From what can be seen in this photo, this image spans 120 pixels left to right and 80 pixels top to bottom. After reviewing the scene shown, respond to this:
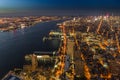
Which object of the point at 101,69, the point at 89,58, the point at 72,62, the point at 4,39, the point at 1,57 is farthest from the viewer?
the point at 4,39

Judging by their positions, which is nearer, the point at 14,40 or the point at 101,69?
the point at 101,69

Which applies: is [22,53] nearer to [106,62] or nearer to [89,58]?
[89,58]

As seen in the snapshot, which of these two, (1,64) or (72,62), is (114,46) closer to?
(72,62)

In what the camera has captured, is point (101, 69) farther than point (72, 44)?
No

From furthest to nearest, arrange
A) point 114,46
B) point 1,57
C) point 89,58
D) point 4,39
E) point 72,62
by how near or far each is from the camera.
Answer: point 4,39 < point 114,46 < point 1,57 < point 89,58 < point 72,62

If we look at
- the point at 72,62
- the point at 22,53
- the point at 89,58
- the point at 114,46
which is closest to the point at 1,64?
the point at 22,53

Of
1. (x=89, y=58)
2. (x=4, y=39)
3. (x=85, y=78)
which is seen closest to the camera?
(x=85, y=78)

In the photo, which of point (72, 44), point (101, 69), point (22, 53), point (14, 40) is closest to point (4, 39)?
point (14, 40)

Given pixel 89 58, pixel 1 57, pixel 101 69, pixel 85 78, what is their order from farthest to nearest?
pixel 1 57, pixel 89 58, pixel 101 69, pixel 85 78
